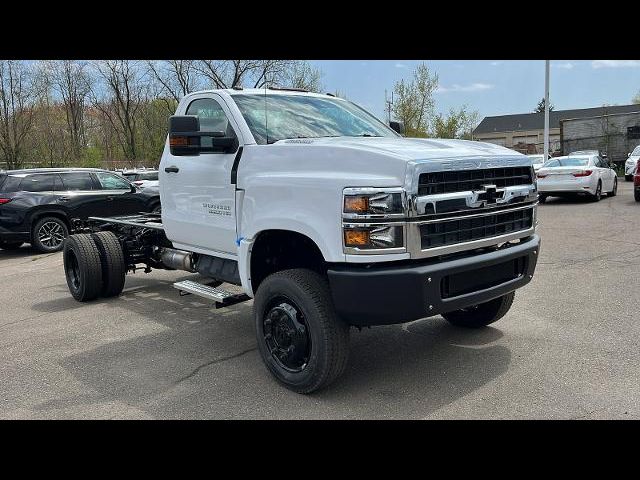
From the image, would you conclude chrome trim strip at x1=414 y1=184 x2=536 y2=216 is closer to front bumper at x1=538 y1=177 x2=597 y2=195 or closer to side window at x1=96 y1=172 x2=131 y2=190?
side window at x1=96 y1=172 x2=131 y2=190

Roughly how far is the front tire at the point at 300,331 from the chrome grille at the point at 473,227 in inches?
31.4

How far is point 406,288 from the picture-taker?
330cm

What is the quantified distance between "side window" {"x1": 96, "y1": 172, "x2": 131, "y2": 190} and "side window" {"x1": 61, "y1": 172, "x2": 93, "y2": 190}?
0.24m

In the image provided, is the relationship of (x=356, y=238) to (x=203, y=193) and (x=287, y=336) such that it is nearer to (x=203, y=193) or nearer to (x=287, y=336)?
(x=287, y=336)

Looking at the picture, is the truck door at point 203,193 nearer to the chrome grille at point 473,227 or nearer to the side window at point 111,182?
the chrome grille at point 473,227

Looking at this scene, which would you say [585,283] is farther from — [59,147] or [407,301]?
[59,147]

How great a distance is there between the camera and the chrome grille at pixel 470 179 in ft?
11.2

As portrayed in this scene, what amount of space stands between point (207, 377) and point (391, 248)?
1.93 metres

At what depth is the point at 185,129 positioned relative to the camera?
166 inches

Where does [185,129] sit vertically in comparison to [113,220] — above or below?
above

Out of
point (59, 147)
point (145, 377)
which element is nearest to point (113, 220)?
point (145, 377)

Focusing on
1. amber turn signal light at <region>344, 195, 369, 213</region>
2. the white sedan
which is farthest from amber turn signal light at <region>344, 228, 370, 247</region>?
the white sedan

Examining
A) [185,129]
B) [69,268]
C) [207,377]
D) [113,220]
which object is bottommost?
[207,377]

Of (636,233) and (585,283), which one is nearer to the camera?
(585,283)
